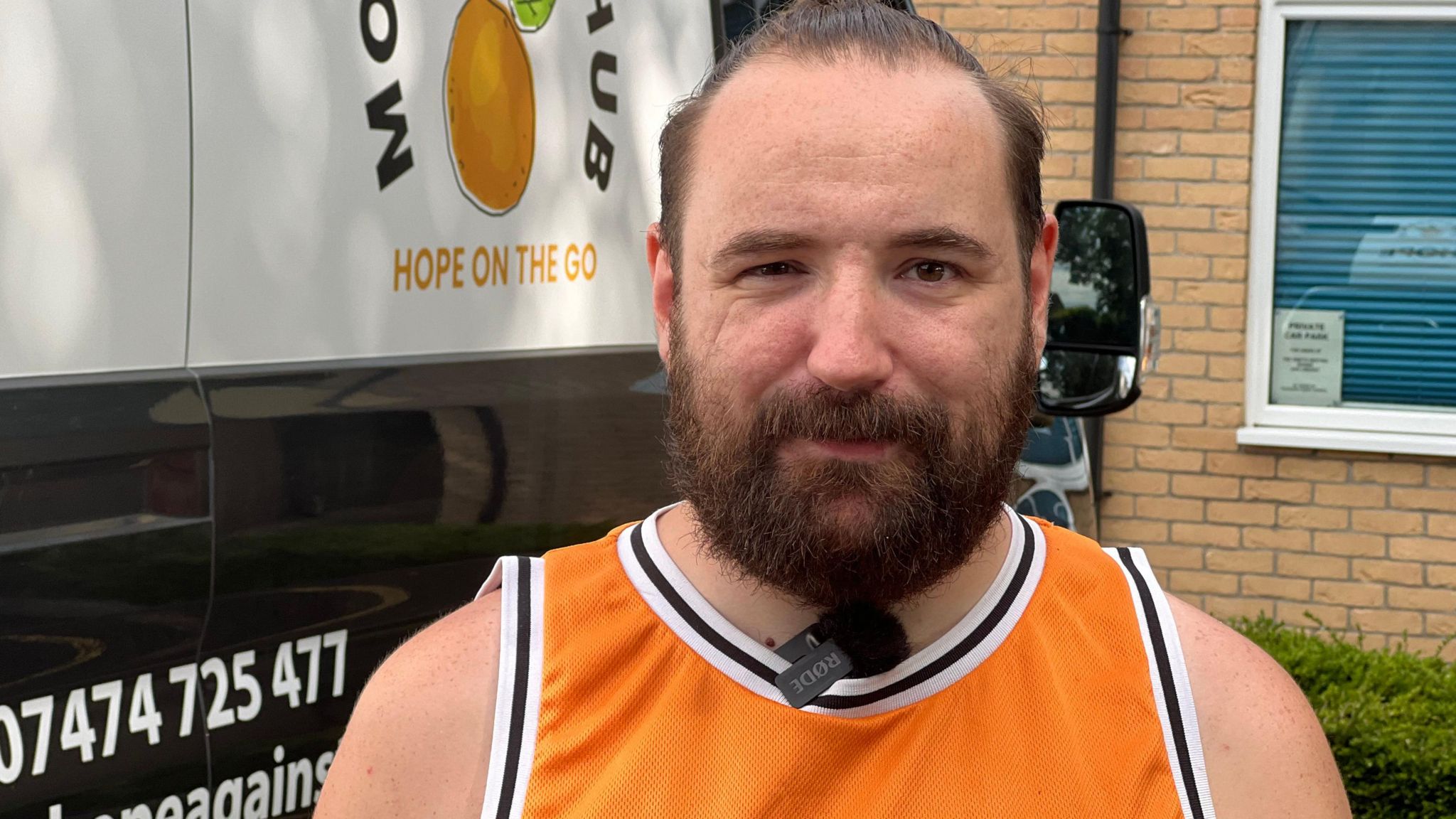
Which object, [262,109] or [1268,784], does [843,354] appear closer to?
[1268,784]

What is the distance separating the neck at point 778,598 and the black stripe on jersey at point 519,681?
0.16 m

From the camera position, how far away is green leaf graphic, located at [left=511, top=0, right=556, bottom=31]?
8.03 feet

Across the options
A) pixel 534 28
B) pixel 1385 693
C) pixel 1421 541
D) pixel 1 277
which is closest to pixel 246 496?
pixel 1 277

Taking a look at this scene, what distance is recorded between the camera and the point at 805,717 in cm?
155

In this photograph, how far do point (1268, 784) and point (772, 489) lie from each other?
1.84ft

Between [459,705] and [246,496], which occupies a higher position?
[246,496]

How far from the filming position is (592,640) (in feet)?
5.21

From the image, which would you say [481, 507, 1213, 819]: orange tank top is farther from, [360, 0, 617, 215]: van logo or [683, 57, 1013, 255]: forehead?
[360, 0, 617, 215]: van logo

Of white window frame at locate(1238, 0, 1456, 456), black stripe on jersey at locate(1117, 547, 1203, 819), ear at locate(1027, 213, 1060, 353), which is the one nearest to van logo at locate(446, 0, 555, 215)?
→ ear at locate(1027, 213, 1060, 353)

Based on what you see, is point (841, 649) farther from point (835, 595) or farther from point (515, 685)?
point (515, 685)

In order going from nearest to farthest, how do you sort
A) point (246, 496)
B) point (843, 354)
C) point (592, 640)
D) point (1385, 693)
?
point (843, 354) < point (592, 640) < point (246, 496) < point (1385, 693)

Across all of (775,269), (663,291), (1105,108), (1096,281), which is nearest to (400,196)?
(663,291)

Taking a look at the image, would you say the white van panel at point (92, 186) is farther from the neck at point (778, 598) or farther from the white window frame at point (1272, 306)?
the white window frame at point (1272, 306)

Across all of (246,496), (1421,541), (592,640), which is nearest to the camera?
(592,640)
